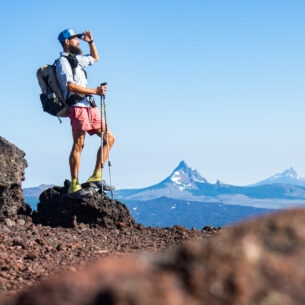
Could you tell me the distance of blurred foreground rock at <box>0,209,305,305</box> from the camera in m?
2.69

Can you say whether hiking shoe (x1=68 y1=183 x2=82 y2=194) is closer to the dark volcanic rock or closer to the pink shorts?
the dark volcanic rock

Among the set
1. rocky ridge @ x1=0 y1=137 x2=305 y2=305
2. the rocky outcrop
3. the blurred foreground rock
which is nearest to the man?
the rocky outcrop

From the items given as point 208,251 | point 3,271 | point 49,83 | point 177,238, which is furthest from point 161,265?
point 49,83

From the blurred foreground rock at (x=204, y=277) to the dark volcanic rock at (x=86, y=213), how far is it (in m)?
10.4

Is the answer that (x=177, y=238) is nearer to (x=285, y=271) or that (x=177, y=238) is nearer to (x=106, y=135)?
(x=106, y=135)

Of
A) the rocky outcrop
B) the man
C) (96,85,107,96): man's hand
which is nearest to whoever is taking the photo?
the rocky outcrop

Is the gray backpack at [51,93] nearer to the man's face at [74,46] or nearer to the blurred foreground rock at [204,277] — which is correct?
the man's face at [74,46]

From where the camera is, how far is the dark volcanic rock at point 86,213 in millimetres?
13430

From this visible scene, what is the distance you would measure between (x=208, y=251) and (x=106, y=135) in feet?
36.8

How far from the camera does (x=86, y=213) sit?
13.6 meters

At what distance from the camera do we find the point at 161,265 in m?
2.91

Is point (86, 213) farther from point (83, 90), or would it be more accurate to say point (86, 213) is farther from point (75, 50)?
point (75, 50)

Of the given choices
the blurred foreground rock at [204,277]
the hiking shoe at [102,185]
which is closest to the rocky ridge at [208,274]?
the blurred foreground rock at [204,277]

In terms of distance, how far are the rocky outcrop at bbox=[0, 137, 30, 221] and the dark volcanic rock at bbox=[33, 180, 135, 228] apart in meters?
0.70
